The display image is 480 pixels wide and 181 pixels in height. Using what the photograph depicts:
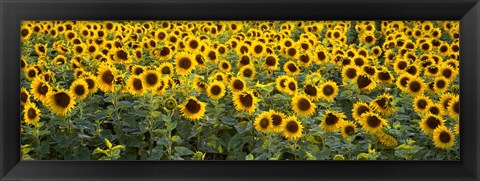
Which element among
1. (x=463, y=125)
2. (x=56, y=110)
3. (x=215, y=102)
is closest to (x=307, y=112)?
(x=215, y=102)

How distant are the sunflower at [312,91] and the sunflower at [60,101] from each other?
726mm

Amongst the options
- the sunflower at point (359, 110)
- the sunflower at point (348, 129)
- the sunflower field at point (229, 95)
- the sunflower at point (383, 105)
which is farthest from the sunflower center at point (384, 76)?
the sunflower at point (348, 129)

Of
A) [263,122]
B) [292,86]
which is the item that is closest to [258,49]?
[292,86]

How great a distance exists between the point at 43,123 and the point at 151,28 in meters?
0.74

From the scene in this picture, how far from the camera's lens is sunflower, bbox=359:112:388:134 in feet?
5.85

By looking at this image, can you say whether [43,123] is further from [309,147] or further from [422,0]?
[422,0]

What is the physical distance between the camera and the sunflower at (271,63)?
2.12 m

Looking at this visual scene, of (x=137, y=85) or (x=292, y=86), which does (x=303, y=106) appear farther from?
(x=137, y=85)

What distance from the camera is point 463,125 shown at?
1.33m

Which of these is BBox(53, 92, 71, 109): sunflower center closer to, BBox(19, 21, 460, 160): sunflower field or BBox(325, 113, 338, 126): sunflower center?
BBox(19, 21, 460, 160): sunflower field

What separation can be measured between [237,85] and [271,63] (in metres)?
0.33

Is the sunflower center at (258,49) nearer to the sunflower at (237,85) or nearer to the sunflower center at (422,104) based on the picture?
the sunflower at (237,85)

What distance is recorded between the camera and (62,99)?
5.58ft
